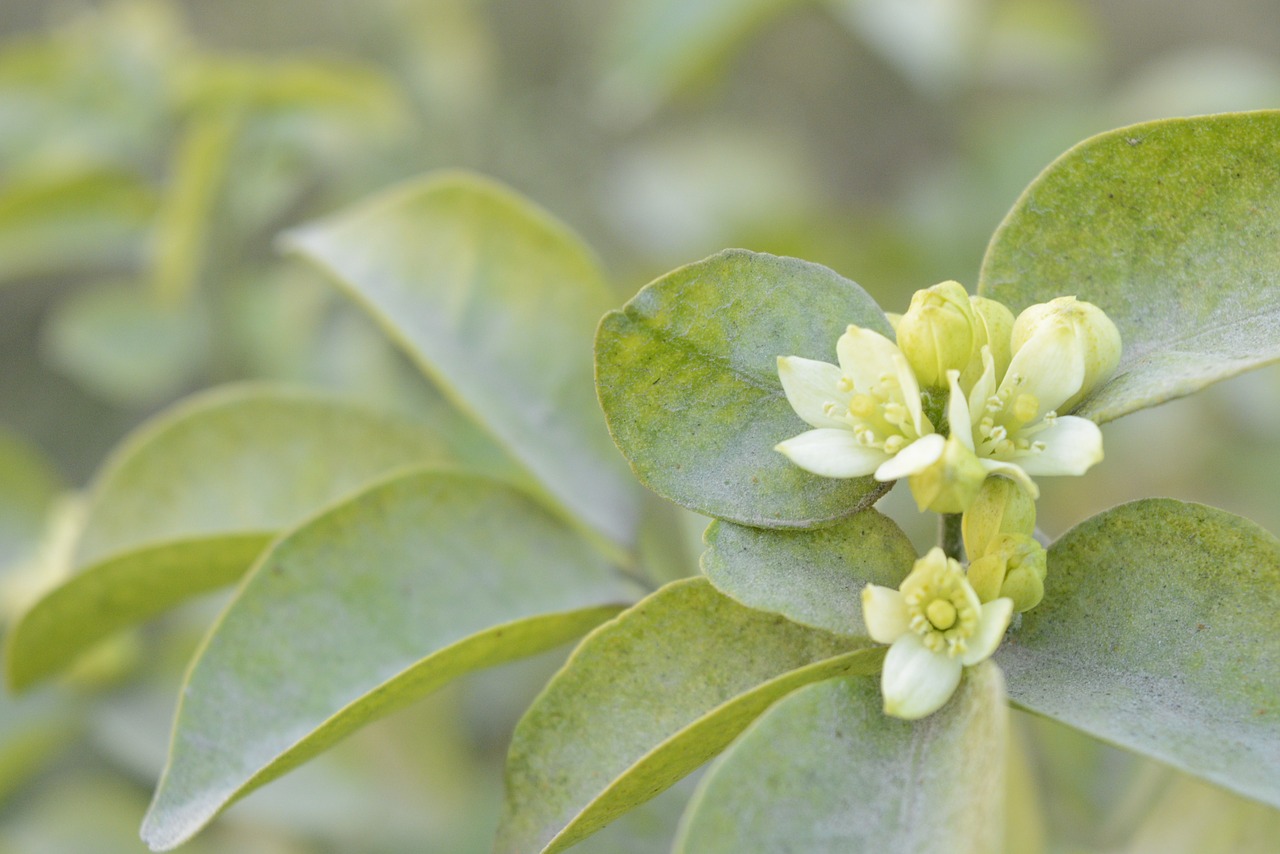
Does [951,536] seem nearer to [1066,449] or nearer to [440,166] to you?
[1066,449]

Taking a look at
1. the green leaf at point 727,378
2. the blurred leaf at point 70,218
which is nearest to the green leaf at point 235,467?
the green leaf at point 727,378

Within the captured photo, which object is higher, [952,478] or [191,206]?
[952,478]

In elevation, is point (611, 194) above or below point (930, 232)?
below

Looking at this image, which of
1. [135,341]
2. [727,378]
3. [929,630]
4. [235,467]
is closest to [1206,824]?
[929,630]

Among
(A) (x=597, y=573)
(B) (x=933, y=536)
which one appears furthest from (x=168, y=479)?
(B) (x=933, y=536)

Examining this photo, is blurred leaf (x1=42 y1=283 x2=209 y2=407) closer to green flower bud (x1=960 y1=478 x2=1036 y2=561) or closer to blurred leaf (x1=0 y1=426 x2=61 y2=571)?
blurred leaf (x1=0 y1=426 x2=61 y2=571)

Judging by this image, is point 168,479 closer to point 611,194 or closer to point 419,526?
point 419,526

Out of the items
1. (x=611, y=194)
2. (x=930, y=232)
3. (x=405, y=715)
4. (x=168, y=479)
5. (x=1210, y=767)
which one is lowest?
(x=405, y=715)
